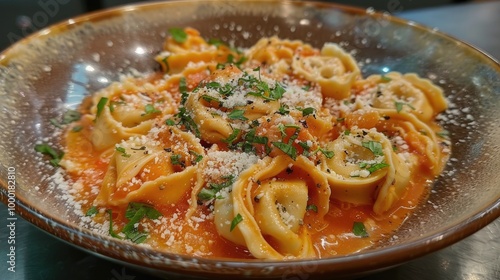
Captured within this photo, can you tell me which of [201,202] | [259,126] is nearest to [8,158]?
[201,202]

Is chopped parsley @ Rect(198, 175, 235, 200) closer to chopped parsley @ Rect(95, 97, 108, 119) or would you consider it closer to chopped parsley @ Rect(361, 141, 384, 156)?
chopped parsley @ Rect(361, 141, 384, 156)

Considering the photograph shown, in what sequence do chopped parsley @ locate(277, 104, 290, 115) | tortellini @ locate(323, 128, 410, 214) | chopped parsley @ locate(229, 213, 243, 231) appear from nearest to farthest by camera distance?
1. chopped parsley @ locate(229, 213, 243, 231)
2. tortellini @ locate(323, 128, 410, 214)
3. chopped parsley @ locate(277, 104, 290, 115)

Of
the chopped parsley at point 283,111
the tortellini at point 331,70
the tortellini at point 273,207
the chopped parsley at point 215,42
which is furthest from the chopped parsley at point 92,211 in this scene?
the chopped parsley at point 215,42

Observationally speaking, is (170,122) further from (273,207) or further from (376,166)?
(376,166)

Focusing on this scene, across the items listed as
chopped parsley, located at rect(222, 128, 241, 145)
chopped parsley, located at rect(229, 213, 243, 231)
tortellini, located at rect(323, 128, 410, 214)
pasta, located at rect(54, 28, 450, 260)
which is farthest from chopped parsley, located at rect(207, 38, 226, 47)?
chopped parsley, located at rect(229, 213, 243, 231)

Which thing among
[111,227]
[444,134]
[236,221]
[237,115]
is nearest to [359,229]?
[236,221]

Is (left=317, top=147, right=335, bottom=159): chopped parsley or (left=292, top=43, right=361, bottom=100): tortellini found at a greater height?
(left=317, top=147, right=335, bottom=159): chopped parsley

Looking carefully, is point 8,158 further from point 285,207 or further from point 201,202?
point 285,207
